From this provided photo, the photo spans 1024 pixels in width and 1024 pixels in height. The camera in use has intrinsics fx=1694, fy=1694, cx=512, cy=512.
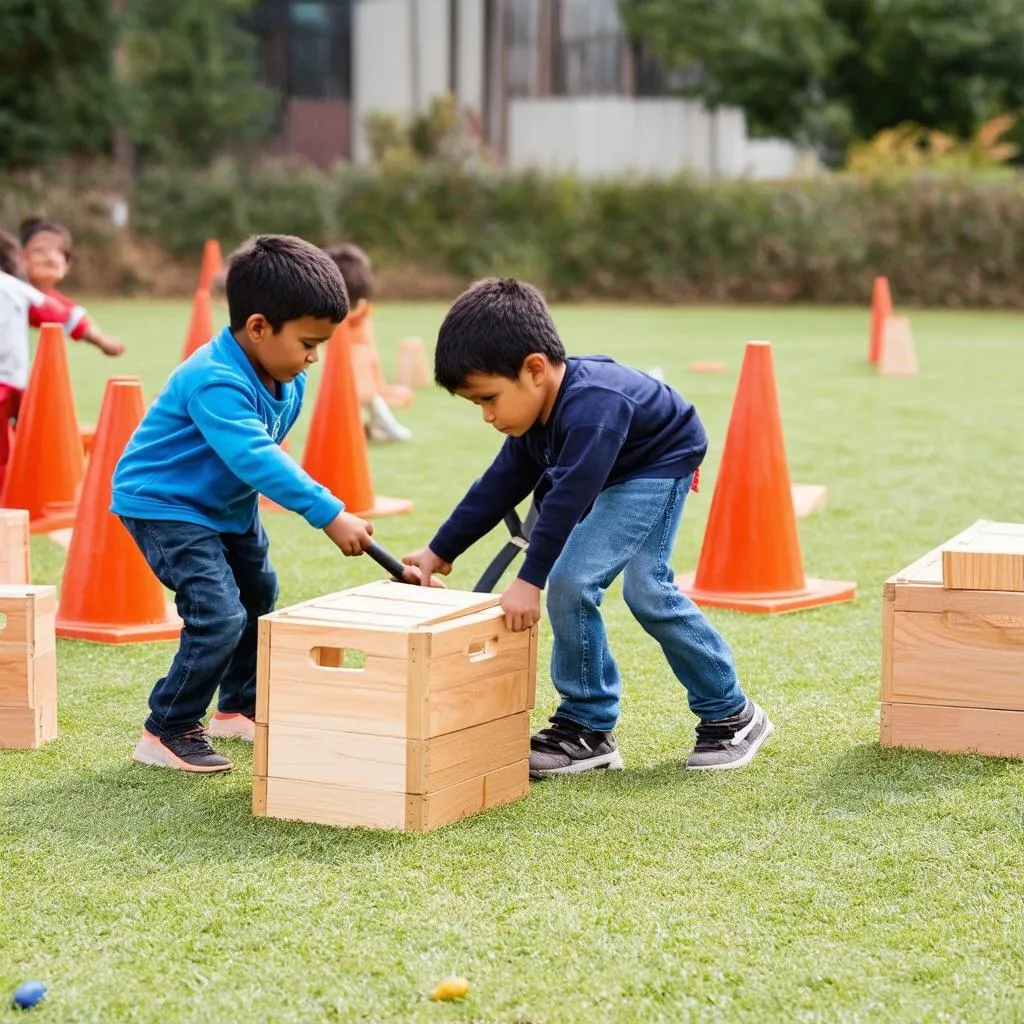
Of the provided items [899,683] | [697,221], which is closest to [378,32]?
[697,221]

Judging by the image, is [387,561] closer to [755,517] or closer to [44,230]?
[755,517]

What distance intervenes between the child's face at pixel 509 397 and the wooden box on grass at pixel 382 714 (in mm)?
493

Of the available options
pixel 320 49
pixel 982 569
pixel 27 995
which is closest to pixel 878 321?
pixel 982 569

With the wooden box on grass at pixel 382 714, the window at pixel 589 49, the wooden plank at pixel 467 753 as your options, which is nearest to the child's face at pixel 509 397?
the wooden box on grass at pixel 382 714

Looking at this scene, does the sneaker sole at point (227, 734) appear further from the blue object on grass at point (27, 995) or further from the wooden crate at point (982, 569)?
the wooden crate at point (982, 569)

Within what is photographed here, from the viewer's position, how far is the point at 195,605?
15.3 feet

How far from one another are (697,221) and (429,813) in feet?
84.7

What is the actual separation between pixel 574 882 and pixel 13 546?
3.05m

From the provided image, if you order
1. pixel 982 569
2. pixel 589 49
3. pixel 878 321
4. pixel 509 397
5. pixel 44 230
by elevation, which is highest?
pixel 589 49

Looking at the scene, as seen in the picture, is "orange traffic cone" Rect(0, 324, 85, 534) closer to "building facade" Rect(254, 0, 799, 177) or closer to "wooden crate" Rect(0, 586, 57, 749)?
"wooden crate" Rect(0, 586, 57, 749)

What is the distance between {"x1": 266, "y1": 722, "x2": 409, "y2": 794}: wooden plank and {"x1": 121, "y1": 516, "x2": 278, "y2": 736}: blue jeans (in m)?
0.53

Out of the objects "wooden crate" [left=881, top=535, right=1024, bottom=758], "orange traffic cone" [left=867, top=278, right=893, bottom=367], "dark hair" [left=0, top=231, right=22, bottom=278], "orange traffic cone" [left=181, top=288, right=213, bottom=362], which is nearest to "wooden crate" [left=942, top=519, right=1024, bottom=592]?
"wooden crate" [left=881, top=535, right=1024, bottom=758]

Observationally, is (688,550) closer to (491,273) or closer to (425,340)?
(425,340)

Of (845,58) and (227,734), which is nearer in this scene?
(227,734)
